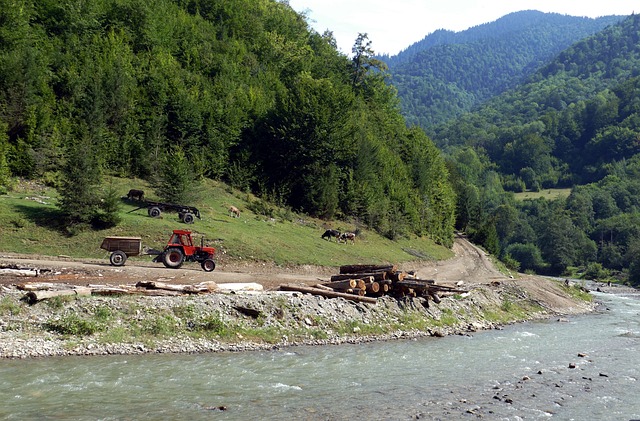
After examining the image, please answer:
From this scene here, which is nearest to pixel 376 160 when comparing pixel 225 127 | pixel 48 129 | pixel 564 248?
pixel 225 127

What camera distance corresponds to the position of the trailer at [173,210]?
4156cm

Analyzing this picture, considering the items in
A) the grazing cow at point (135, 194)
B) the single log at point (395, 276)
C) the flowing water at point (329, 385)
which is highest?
the grazing cow at point (135, 194)

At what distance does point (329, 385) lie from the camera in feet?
57.3

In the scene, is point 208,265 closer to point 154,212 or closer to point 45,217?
point 154,212

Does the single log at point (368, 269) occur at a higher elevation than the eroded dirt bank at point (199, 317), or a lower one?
higher

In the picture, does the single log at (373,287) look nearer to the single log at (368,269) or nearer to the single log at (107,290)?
the single log at (368,269)

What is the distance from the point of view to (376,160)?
74875 millimetres

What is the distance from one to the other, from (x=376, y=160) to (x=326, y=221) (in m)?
15.9

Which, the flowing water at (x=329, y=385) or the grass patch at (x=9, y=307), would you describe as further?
the grass patch at (x=9, y=307)

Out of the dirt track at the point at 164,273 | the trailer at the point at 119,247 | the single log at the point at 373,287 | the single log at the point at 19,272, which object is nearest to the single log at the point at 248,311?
the dirt track at the point at 164,273

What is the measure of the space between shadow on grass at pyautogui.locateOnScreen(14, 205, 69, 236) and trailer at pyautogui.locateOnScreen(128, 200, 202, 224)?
20.7 ft

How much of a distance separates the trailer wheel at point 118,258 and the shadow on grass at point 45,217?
19.0 feet

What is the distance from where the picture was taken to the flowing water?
14.5 meters

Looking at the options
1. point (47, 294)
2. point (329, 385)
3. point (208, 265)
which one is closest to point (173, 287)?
point (47, 294)
